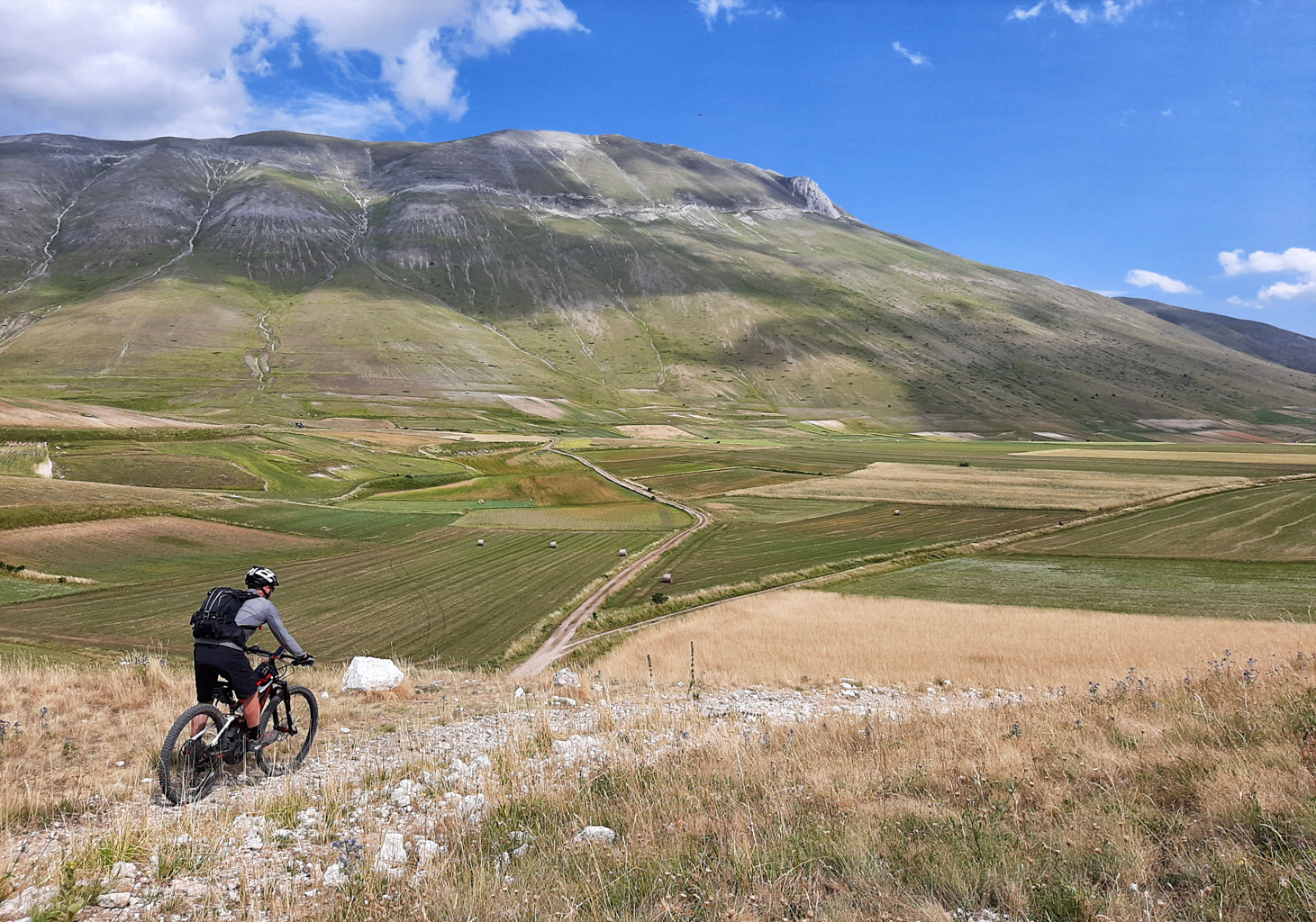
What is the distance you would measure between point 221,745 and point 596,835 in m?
6.35

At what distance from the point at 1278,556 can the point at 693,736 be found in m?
53.6

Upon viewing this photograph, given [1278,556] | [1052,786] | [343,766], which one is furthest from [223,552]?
[1278,556]

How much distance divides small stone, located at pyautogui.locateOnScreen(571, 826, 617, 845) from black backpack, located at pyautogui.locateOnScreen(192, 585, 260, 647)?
636 cm

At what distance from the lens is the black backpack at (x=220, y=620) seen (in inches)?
408

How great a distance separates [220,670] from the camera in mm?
10398

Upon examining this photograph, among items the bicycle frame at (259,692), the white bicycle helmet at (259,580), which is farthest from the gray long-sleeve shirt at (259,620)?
the white bicycle helmet at (259,580)

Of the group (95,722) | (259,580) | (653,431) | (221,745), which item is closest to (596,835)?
(221,745)

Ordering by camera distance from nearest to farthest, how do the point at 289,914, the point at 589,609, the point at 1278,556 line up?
the point at 289,914
the point at 589,609
the point at 1278,556

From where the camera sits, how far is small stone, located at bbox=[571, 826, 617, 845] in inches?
296

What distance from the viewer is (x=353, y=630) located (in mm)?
33250

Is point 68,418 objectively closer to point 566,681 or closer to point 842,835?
point 566,681

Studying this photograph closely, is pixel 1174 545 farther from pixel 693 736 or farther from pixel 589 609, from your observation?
pixel 693 736

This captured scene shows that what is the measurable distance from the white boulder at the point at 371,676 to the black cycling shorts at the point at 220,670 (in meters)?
7.77

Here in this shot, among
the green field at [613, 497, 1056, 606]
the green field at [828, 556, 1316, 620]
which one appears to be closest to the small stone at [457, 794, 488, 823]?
the green field at [613, 497, 1056, 606]
